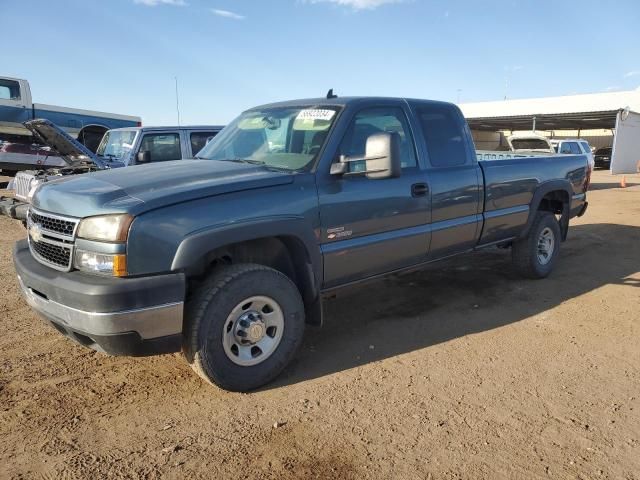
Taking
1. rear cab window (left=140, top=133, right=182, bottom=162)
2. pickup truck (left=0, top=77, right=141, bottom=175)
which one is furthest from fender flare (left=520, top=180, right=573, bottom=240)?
pickup truck (left=0, top=77, right=141, bottom=175)

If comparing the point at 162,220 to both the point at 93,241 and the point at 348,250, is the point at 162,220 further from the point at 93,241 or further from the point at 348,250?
the point at 348,250

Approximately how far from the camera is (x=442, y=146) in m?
4.54

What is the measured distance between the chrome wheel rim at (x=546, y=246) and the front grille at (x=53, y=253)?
491 cm

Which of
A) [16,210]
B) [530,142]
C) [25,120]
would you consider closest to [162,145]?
[16,210]

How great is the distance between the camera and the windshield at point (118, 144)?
870 cm

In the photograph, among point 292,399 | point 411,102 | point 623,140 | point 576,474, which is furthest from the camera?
point 623,140

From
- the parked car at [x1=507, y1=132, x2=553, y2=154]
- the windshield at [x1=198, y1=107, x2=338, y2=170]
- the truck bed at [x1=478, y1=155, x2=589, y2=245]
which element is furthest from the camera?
the parked car at [x1=507, y1=132, x2=553, y2=154]

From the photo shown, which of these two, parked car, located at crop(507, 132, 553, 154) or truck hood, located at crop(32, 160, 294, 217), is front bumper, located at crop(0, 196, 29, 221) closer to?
truck hood, located at crop(32, 160, 294, 217)

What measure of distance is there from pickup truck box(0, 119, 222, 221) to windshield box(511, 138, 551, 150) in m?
10.1

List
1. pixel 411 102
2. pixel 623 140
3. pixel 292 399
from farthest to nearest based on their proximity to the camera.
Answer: pixel 623 140 < pixel 411 102 < pixel 292 399

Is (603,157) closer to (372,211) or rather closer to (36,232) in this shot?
(372,211)

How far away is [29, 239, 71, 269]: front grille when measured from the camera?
3020 millimetres

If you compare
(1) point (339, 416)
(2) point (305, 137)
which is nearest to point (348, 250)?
(2) point (305, 137)

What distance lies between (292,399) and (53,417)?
56.3 inches
